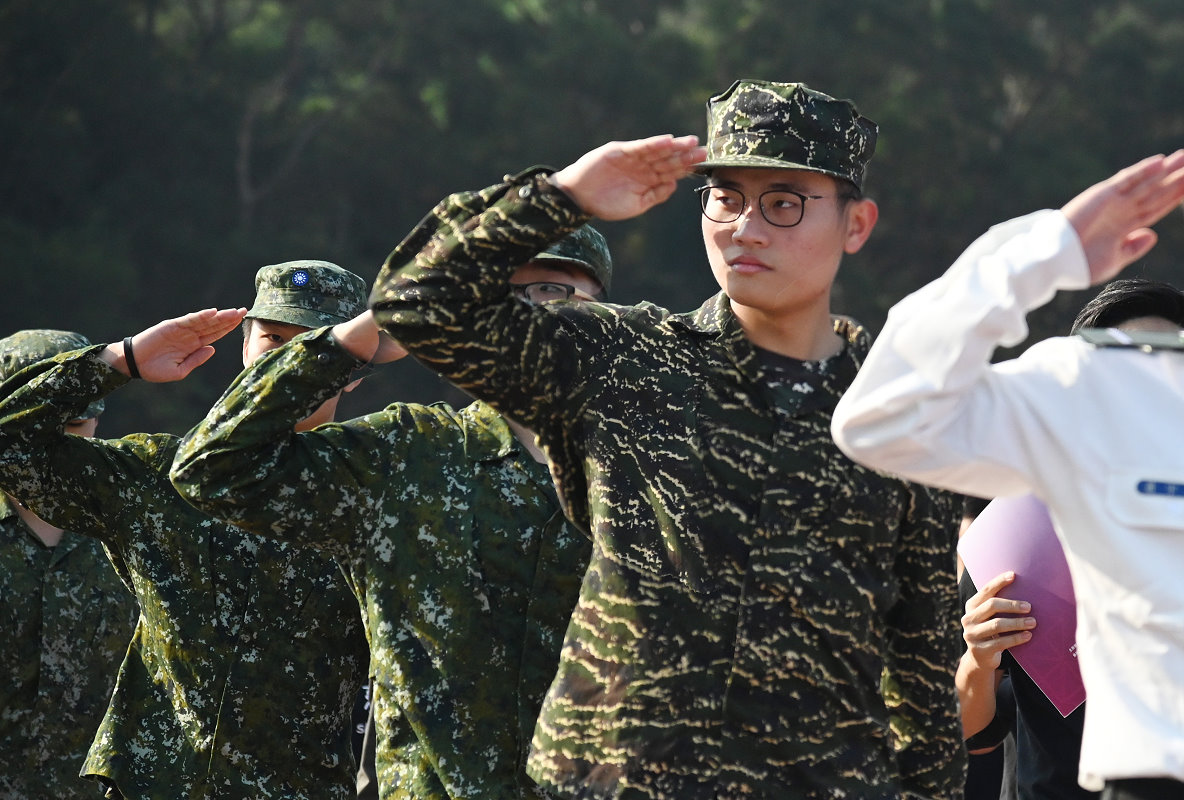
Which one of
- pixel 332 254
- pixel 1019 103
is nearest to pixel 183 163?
pixel 332 254

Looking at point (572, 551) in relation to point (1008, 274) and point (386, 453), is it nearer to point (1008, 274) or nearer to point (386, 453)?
point (386, 453)

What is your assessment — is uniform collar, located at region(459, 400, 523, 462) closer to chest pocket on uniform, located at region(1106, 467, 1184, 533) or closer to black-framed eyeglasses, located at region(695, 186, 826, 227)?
black-framed eyeglasses, located at region(695, 186, 826, 227)

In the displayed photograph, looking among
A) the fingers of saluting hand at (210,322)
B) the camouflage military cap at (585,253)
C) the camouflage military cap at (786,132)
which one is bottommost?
the fingers of saluting hand at (210,322)

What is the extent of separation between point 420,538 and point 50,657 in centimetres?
225

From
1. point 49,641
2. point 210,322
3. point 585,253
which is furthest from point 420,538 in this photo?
point 49,641

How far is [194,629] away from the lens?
4.44 meters

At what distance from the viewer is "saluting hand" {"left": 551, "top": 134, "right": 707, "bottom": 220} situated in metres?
2.95

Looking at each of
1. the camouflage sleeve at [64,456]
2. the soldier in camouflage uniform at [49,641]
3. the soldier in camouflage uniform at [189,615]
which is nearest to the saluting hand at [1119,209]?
the soldier in camouflage uniform at [189,615]

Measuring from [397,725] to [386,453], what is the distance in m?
0.60

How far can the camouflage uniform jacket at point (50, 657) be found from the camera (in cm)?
545

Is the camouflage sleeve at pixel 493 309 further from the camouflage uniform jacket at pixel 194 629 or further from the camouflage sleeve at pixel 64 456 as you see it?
the camouflage sleeve at pixel 64 456

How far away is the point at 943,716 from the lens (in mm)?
3238

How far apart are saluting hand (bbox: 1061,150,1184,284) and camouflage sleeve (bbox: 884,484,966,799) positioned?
694 mm

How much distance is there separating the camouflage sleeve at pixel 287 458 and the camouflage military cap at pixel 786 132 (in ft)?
3.15
